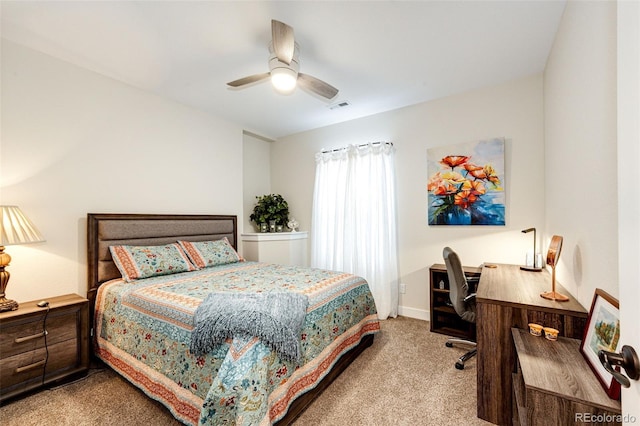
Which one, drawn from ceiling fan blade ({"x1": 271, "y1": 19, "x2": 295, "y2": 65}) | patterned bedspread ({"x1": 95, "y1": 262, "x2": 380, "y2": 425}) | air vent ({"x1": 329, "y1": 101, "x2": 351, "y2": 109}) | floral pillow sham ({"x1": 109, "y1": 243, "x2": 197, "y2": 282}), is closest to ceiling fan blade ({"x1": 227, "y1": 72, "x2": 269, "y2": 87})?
ceiling fan blade ({"x1": 271, "y1": 19, "x2": 295, "y2": 65})

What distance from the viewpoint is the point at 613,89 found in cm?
114

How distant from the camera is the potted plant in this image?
4.26 meters

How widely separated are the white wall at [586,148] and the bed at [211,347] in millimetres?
1555

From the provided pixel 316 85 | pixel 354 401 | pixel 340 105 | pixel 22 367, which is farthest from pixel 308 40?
pixel 22 367

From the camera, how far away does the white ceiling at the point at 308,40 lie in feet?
6.09

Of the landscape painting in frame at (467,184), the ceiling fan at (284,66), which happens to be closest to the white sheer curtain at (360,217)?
the landscape painting in frame at (467,184)

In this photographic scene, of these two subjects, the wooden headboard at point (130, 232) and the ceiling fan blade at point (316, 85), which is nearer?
the ceiling fan blade at point (316, 85)

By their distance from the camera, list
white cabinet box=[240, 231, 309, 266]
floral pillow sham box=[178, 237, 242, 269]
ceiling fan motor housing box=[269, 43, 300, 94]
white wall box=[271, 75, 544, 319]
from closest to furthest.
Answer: ceiling fan motor housing box=[269, 43, 300, 94] → white wall box=[271, 75, 544, 319] → floral pillow sham box=[178, 237, 242, 269] → white cabinet box=[240, 231, 309, 266]

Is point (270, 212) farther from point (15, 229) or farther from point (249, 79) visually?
point (15, 229)

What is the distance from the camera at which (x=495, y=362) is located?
1622mm

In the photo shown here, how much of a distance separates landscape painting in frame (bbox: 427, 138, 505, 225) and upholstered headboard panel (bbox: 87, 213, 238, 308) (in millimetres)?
2852

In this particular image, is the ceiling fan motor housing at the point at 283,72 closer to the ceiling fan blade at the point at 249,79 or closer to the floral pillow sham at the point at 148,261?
the ceiling fan blade at the point at 249,79

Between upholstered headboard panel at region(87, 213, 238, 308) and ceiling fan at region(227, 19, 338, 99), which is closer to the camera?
ceiling fan at region(227, 19, 338, 99)

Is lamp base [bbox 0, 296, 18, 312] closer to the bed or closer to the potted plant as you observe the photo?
the bed
